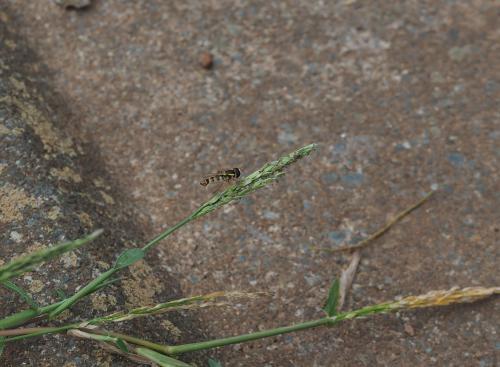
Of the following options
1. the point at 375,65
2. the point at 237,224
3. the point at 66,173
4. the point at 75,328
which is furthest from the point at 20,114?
the point at 375,65

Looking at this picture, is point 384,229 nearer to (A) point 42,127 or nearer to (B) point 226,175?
(B) point 226,175

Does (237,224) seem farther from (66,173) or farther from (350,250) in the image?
(66,173)

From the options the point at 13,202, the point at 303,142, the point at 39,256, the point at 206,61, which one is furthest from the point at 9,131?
the point at 39,256

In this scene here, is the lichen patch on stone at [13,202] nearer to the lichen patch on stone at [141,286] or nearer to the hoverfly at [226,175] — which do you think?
the lichen patch on stone at [141,286]

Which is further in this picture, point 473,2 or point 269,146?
point 473,2

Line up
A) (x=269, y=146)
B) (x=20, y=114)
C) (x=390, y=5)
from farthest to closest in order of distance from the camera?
1. (x=390, y=5)
2. (x=269, y=146)
3. (x=20, y=114)

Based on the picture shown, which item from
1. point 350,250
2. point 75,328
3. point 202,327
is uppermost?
point 75,328

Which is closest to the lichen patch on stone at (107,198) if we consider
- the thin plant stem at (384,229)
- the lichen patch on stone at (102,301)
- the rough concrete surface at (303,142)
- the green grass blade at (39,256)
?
the rough concrete surface at (303,142)
